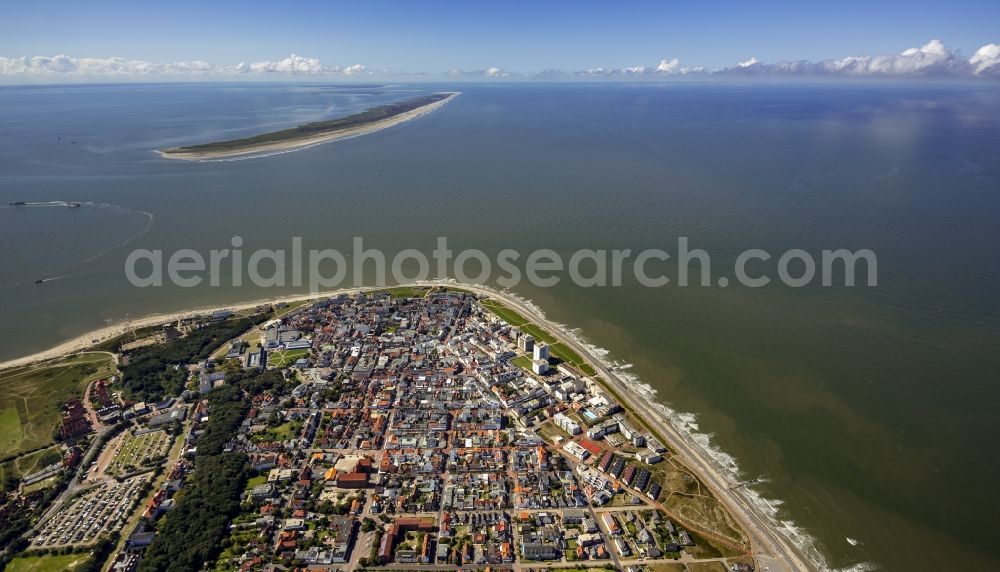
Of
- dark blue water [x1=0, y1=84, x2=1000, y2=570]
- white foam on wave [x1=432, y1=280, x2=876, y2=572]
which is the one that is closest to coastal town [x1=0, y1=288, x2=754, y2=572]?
white foam on wave [x1=432, y1=280, x2=876, y2=572]

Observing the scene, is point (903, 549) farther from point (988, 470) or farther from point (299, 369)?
point (299, 369)

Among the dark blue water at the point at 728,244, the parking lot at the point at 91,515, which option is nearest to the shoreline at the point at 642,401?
the dark blue water at the point at 728,244

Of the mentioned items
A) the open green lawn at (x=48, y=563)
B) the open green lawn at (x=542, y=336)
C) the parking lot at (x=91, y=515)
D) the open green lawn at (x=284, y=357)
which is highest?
the open green lawn at (x=542, y=336)

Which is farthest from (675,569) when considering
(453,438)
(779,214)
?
(779,214)

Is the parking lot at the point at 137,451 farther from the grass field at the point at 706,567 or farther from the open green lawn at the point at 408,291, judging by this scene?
the grass field at the point at 706,567

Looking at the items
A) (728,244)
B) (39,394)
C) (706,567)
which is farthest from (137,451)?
(728,244)

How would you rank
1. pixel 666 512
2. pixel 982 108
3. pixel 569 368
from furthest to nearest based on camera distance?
pixel 982 108 → pixel 569 368 → pixel 666 512
